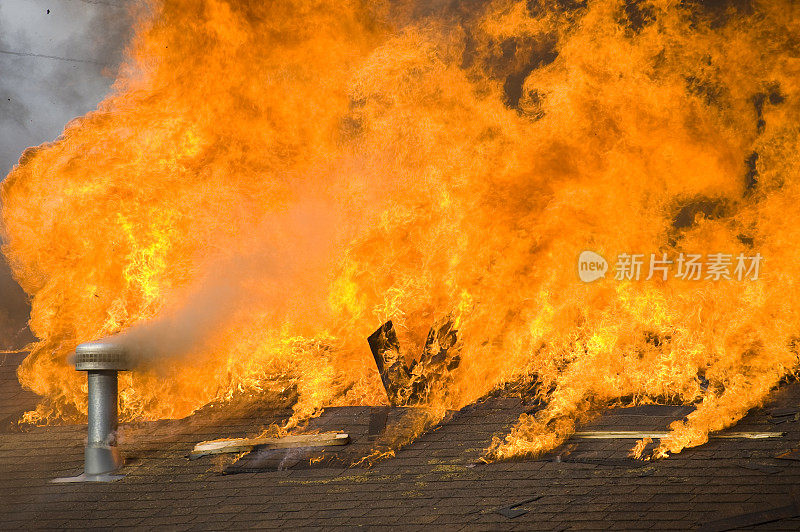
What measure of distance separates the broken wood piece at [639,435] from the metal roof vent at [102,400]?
473 centimetres

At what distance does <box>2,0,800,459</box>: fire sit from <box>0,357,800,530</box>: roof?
3.71 feet

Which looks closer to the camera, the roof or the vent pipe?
the roof

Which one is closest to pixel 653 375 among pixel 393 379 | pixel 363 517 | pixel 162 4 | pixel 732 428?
pixel 732 428

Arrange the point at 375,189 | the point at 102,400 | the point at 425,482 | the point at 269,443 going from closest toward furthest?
the point at 425,482 < the point at 269,443 < the point at 102,400 < the point at 375,189

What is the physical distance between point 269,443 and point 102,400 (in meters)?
1.86

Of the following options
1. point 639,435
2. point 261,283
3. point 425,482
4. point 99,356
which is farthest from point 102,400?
point 639,435

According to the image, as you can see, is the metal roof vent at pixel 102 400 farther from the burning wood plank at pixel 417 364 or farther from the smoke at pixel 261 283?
the burning wood plank at pixel 417 364

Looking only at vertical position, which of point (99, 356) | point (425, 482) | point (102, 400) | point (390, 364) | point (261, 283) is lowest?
point (425, 482)

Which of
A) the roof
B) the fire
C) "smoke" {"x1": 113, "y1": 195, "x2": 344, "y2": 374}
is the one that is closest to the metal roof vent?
the roof

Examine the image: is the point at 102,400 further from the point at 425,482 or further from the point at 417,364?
the point at 425,482

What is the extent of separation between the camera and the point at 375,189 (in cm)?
938

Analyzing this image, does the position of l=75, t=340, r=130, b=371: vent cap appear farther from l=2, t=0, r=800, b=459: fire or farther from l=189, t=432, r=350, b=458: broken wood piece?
l=189, t=432, r=350, b=458: broken wood piece

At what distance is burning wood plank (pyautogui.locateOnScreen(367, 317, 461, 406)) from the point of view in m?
7.82

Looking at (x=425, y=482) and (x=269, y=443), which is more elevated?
(x=269, y=443)
